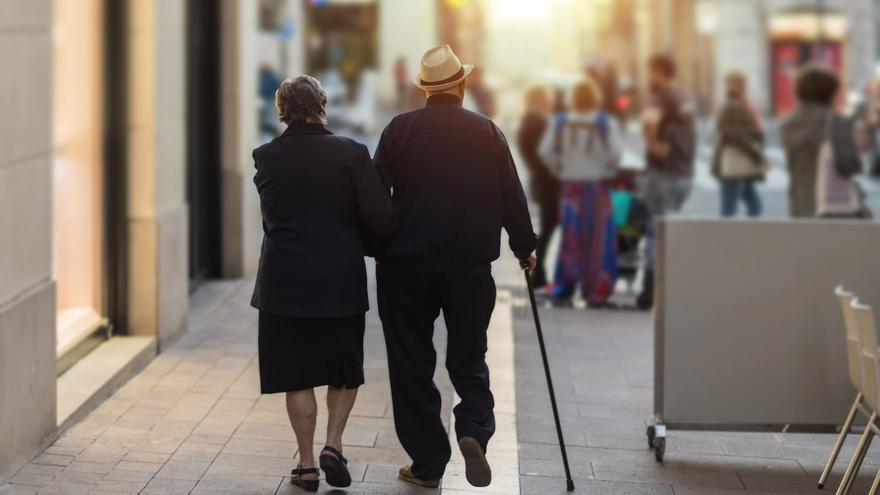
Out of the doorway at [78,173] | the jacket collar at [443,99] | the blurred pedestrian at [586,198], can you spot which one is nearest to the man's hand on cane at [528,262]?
the jacket collar at [443,99]

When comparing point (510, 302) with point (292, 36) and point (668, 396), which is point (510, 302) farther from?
point (292, 36)

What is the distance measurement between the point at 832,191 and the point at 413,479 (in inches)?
217

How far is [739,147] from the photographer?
45.3ft

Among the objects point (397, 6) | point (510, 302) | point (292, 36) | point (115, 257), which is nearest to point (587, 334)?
point (510, 302)

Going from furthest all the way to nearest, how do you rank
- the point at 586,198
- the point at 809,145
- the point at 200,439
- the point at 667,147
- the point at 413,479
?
the point at 667,147 → the point at 809,145 → the point at 586,198 → the point at 200,439 → the point at 413,479

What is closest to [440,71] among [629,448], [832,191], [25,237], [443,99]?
[443,99]

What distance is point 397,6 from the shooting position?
46281 mm

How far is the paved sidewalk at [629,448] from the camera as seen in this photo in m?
6.31

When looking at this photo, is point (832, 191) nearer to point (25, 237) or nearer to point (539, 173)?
point (539, 173)

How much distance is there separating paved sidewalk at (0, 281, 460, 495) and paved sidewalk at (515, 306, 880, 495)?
1.85 feet

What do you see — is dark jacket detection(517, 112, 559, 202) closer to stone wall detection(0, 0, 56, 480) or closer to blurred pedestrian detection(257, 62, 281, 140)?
stone wall detection(0, 0, 56, 480)

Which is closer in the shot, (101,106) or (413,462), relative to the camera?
(413,462)

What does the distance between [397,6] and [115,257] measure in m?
38.2

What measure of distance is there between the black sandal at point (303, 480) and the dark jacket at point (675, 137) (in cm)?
675
